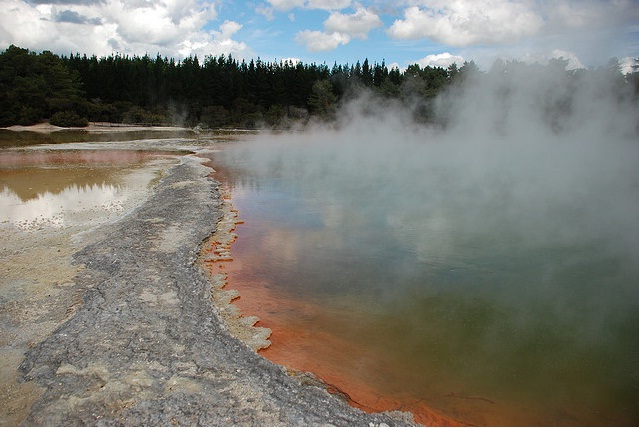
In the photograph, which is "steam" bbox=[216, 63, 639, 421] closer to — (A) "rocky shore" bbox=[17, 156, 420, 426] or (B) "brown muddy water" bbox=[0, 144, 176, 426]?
(A) "rocky shore" bbox=[17, 156, 420, 426]

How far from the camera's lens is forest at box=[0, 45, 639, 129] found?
111 feet

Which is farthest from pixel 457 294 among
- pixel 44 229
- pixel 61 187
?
pixel 61 187

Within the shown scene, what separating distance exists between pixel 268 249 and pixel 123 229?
231 cm

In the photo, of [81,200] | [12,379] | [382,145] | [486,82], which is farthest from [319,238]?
[486,82]

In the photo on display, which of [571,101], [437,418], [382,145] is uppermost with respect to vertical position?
[571,101]

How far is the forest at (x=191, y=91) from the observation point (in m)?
33.9

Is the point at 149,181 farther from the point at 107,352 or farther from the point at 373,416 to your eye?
the point at 373,416

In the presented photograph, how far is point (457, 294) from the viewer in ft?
16.9

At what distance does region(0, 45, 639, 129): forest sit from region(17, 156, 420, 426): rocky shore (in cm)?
2624

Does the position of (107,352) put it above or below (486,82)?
below

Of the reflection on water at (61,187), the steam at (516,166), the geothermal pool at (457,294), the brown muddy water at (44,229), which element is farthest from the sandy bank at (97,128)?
the geothermal pool at (457,294)

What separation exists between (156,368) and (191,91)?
146 ft

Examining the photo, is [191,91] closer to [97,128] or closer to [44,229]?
[97,128]

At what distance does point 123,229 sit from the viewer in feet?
22.7
